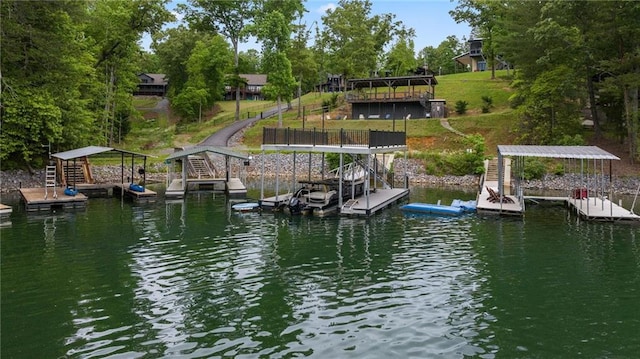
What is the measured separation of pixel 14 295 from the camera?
480 inches

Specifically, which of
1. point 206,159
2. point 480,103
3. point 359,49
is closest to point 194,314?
point 206,159

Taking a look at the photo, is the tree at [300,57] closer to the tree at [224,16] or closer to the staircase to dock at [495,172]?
the tree at [224,16]

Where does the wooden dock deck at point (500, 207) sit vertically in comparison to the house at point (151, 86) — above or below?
below

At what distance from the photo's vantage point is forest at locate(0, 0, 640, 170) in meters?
34.1

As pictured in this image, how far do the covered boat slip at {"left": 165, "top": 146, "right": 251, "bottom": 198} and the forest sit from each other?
30.0 ft

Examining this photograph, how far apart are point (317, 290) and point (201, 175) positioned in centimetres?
2784

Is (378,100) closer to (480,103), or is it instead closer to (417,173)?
(480,103)

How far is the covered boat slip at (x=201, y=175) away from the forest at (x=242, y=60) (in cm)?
915

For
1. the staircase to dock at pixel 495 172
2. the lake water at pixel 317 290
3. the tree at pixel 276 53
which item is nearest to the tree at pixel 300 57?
the tree at pixel 276 53

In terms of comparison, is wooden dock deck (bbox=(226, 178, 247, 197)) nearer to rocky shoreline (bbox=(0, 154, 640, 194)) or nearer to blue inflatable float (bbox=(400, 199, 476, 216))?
rocky shoreline (bbox=(0, 154, 640, 194))

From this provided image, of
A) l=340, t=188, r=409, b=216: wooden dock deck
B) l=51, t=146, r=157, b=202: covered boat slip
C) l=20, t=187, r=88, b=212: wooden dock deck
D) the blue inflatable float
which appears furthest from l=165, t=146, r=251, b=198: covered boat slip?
the blue inflatable float

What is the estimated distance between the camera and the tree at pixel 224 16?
67375 mm

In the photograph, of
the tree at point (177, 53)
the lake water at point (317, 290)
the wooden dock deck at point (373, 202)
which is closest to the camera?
the lake water at point (317, 290)

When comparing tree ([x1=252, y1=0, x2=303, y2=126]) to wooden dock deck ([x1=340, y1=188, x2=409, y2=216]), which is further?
tree ([x1=252, y1=0, x2=303, y2=126])
